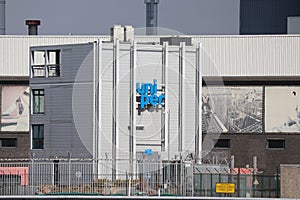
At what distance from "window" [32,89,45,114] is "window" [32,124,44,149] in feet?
3.90

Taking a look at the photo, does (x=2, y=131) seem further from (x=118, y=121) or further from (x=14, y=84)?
(x=118, y=121)

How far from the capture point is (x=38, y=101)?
85.8 metres

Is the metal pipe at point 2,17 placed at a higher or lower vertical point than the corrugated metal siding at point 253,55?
higher

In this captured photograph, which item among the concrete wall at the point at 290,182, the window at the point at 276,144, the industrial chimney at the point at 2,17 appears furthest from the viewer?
the industrial chimney at the point at 2,17

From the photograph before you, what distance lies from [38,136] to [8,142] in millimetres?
16526

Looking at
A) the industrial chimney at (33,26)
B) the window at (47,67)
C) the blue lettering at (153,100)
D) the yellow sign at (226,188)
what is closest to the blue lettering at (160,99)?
the blue lettering at (153,100)

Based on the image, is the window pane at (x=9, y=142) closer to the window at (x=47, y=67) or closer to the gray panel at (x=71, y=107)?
the window at (x=47, y=67)

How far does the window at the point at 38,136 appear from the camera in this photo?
84250mm

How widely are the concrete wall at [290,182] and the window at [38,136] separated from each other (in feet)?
76.9

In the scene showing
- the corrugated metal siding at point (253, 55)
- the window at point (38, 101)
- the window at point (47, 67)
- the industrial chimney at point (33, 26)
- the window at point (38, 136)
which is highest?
the industrial chimney at point (33, 26)

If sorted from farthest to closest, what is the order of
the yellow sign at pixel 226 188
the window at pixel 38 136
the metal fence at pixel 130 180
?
1. the window at pixel 38 136
2. the metal fence at pixel 130 180
3. the yellow sign at pixel 226 188

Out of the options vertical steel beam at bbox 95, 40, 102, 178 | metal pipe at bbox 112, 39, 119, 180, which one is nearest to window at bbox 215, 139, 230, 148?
metal pipe at bbox 112, 39, 119, 180

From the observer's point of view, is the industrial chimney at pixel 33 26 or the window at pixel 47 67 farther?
the industrial chimney at pixel 33 26

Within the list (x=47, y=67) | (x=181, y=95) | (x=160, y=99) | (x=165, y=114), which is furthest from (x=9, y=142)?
(x=160, y=99)
